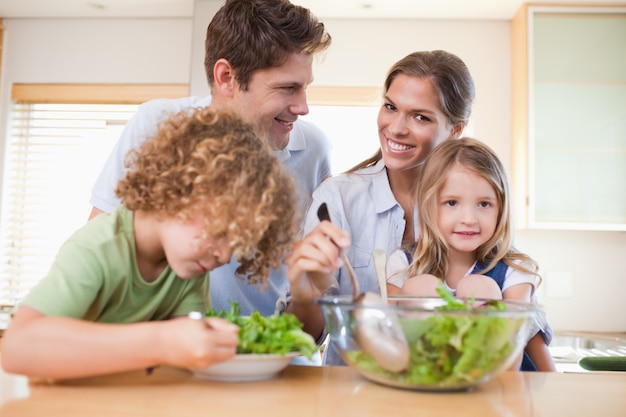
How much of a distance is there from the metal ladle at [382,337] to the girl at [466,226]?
62 cm

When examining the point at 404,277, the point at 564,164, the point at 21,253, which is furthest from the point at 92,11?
the point at 404,277

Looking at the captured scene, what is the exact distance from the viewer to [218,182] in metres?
0.89

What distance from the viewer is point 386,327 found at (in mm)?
744

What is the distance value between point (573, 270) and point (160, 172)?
3.13m

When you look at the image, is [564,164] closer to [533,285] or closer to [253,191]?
[533,285]

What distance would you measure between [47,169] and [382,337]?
3.73m

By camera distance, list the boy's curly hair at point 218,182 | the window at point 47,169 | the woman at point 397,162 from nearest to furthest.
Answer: the boy's curly hair at point 218,182 < the woman at point 397,162 < the window at point 47,169

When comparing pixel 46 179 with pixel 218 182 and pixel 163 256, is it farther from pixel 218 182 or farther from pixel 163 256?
pixel 218 182

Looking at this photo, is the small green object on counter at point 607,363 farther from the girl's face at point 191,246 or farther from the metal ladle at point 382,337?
the girl's face at point 191,246

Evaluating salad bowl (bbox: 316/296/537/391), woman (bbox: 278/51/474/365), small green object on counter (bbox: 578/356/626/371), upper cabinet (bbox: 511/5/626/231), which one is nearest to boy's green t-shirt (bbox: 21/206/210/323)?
salad bowl (bbox: 316/296/537/391)

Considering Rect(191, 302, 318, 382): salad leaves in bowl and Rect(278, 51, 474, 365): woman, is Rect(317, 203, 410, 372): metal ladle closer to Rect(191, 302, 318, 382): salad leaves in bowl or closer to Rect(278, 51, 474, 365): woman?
Rect(191, 302, 318, 382): salad leaves in bowl

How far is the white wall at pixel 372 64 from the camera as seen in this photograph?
3.48m

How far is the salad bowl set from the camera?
72 centimetres

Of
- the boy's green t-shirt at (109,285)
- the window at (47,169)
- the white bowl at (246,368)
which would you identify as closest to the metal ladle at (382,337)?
the white bowl at (246,368)
